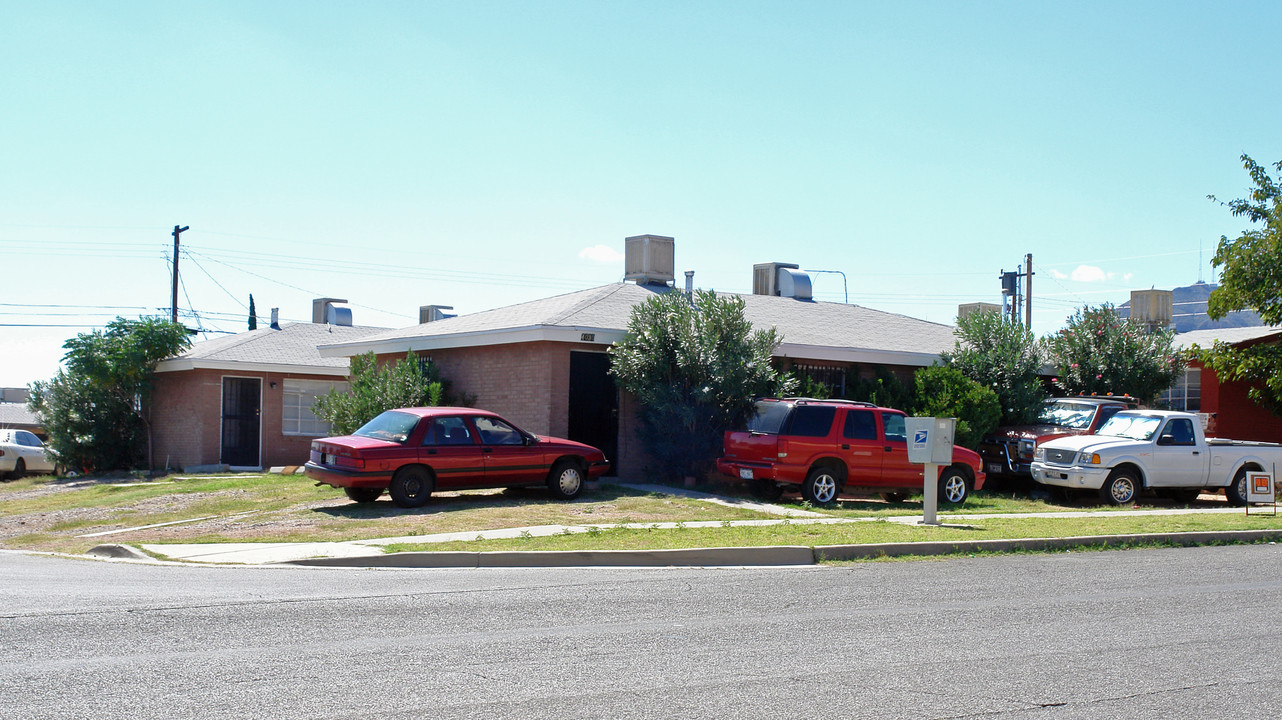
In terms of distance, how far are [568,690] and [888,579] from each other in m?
5.08

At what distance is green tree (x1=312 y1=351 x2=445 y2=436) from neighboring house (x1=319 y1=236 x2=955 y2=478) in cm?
89

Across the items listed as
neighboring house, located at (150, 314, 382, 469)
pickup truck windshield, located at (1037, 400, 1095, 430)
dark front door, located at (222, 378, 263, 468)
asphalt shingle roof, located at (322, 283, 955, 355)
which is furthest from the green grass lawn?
dark front door, located at (222, 378, 263, 468)

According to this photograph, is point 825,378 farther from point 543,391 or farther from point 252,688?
point 252,688

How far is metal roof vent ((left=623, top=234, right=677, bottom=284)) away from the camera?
2497 cm

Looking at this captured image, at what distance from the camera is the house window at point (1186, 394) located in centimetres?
2822

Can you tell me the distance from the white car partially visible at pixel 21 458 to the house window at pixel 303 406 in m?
6.02

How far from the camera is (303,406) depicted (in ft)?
92.3

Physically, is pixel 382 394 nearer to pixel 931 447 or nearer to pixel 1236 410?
pixel 931 447

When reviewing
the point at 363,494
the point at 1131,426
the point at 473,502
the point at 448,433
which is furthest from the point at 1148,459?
the point at 363,494

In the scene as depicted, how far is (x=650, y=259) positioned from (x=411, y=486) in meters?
10.5

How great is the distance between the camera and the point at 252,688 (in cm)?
598

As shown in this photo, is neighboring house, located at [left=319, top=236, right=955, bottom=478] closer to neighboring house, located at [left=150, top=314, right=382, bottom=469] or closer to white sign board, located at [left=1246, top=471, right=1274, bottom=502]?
neighboring house, located at [left=150, top=314, right=382, bottom=469]

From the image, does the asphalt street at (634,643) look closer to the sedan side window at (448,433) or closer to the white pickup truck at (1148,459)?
the sedan side window at (448,433)

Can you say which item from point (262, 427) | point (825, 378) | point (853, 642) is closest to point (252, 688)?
point (853, 642)
